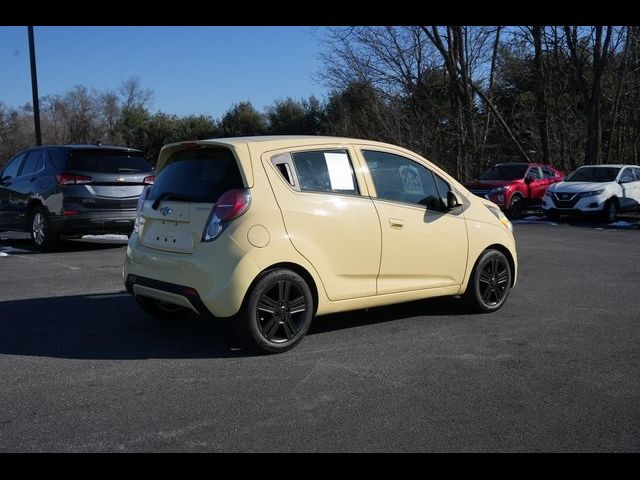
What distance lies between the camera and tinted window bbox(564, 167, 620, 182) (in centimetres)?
1867

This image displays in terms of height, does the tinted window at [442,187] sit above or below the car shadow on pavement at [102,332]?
above

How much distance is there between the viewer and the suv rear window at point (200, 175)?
17.2ft

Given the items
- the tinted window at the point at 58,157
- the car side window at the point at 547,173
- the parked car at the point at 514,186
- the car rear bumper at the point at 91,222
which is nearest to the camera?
the car rear bumper at the point at 91,222

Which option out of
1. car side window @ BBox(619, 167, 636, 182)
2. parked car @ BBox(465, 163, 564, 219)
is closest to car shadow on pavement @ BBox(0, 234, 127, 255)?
parked car @ BBox(465, 163, 564, 219)

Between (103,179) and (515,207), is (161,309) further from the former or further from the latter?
(515,207)

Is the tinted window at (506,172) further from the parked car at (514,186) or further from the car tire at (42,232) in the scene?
the car tire at (42,232)

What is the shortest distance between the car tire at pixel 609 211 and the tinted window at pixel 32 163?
13.8 meters

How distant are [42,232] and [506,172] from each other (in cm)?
1400

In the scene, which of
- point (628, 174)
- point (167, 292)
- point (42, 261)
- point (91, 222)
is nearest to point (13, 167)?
point (91, 222)

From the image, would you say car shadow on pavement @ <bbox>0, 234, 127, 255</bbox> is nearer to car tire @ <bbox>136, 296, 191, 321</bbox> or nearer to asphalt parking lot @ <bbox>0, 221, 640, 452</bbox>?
asphalt parking lot @ <bbox>0, 221, 640, 452</bbox>

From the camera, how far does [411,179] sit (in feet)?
20.5

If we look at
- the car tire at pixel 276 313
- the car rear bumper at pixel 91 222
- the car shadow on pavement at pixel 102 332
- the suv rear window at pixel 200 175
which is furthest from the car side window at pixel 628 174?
the suv rear window at pixel 200 175
